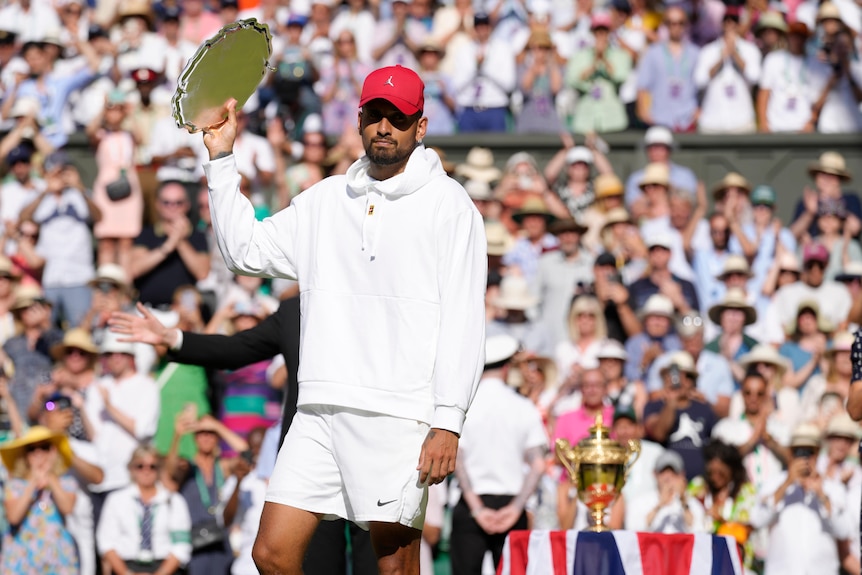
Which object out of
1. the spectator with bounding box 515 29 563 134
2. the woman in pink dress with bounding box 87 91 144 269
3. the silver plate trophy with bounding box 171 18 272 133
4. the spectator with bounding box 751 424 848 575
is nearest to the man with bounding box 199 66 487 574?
the silver plate trophy with bounding box 171 18 272 133

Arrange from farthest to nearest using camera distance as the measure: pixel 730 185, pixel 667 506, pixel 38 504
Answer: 1. pixel 730 185
2. pixel 38 504
3. pixel 667 506

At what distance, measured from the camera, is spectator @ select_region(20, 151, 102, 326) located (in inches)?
568

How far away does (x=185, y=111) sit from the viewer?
6238 millimetres

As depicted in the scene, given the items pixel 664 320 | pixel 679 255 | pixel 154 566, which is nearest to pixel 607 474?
pixel 154 566

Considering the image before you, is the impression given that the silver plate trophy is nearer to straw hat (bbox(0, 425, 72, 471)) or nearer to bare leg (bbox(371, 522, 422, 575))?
bare leg (bbox(371, 522, 422, 575))

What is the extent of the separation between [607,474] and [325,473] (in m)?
2.90

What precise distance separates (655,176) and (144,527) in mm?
5631

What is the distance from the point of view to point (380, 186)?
609 centimetres

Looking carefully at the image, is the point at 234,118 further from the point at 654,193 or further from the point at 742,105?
the point at 742,105

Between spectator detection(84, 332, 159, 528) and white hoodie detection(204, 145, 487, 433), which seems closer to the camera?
white hoodie detection(204, 145, 487, 433)

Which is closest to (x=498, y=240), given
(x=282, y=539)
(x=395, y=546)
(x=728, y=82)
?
(x=728, y=82)

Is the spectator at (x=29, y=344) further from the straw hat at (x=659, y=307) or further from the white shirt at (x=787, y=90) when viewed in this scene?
the white shirt at (x=787, y=90)

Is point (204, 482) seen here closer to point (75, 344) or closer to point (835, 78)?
point (75, 344)

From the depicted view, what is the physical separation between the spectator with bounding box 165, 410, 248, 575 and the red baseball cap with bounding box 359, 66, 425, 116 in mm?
5856
